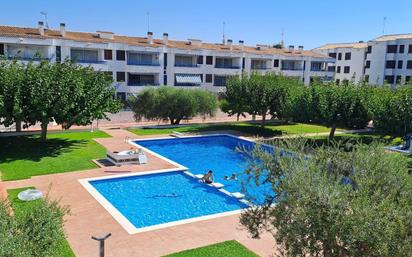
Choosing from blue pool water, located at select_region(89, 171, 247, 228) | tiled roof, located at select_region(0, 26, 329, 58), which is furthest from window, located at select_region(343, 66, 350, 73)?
blue pool water, located at select_region(89, 171, 247, 228)

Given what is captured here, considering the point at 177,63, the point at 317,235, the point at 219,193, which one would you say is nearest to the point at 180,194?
the point at 219,193

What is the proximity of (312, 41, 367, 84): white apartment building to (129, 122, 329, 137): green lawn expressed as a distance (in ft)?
139

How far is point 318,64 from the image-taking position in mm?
75625

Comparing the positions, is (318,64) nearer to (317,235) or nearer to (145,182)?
(145,182)

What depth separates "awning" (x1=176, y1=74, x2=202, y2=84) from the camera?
59.7 metres

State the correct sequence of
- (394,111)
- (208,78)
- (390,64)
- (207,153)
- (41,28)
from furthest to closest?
(390,64)
(208,78)
(41,28)
(207,153)
(394,111)

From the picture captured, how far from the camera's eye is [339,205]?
736 cm

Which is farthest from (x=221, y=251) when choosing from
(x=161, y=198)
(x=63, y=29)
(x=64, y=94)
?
(x=63, y=29)

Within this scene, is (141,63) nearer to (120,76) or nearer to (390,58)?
(120,76)

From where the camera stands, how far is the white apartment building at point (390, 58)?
7088cm

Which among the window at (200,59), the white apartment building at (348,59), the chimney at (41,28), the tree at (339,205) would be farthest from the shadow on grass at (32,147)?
the white apartment building at (348,59)

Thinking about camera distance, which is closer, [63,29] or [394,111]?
[394,111]

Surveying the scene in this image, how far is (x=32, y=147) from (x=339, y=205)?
2588 centimetres

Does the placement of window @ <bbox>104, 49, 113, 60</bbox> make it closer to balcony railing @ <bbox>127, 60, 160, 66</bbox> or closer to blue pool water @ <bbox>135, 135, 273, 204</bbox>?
balcony railing @ <bbox>127, 60, 160, 66</bbox>
